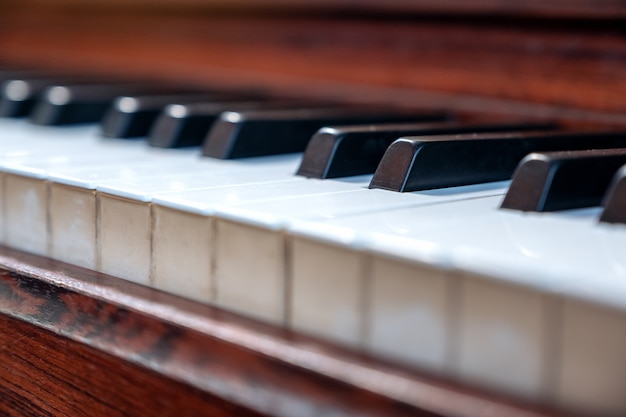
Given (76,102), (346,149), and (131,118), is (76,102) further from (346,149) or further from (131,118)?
(346,149)

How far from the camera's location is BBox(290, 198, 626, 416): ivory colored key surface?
44 cm

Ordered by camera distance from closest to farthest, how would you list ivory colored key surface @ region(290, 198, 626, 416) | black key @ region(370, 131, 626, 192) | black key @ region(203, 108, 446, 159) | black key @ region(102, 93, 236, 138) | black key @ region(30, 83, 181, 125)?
ivory colored key surface @ region(290, 198, 626, 416), black key @ region(370, 131, 626, 192), black key @ region(203, 108, 446, 159), black key @ region(102, 93, 236, 138), black key @ region(30, 83, 181, 125)

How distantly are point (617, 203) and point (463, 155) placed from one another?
20cm

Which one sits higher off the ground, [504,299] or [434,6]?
[434,6]

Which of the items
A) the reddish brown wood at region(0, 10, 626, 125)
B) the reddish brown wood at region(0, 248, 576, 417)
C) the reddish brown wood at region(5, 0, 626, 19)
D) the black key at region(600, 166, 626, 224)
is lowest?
the reddish brown wood at region(0, 248, 576, 417)

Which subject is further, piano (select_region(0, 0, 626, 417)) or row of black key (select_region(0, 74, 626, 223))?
row of black key (select_region(0, 74, 626, 223))

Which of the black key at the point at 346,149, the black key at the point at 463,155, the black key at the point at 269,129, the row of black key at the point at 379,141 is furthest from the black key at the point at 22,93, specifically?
the black key at the point at 463,155

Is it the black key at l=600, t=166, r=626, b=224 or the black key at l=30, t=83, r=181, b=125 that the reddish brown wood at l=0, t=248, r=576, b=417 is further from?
the black key at l=30, t=83, r=181, b=125

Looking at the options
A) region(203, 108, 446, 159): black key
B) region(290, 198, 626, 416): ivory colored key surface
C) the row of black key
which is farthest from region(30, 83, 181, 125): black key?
region(290, 198, 626, 416): ivory colored key surface

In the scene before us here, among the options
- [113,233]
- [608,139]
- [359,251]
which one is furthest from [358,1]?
[359,251]

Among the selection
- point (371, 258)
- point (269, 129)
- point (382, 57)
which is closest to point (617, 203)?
point (371, 258)

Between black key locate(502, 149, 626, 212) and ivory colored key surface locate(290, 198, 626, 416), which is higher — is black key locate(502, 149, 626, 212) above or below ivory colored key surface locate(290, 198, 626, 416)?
above

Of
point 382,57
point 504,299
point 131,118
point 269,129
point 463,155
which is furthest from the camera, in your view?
point 382,57

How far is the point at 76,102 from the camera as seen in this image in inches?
47.4
